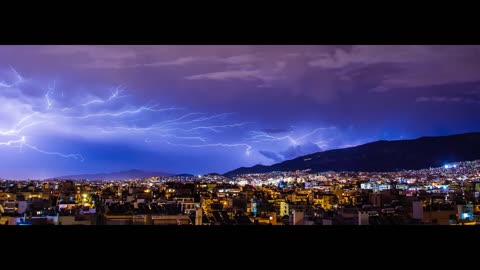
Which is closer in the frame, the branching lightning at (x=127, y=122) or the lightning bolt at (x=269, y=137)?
the branching lightning at (x=127, y=122)

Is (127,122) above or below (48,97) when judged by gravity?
below

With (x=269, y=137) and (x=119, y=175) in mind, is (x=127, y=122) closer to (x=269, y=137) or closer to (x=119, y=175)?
(x=119, y=175)

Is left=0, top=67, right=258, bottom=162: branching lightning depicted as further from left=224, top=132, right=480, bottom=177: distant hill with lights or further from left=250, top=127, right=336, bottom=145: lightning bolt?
left=224, top=132, right=480, bottom=177: distant hill with lights

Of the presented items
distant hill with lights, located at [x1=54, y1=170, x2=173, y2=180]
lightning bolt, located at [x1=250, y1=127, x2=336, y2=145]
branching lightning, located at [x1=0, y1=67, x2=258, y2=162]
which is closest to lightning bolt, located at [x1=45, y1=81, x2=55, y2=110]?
branching lightning, located at [x1=0, y1=67, x2=258, y2=162]

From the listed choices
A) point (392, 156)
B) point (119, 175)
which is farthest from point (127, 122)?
point (392, 156)

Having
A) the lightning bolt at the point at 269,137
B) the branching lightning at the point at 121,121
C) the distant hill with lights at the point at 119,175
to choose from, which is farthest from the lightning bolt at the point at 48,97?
the lightning bolt at the point at 269,137

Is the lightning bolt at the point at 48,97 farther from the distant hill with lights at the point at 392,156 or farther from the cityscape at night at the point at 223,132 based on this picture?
the distant hill with lights at the point at 392,156

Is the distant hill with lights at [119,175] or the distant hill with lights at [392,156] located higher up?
the distant hill with lights at [392,156]
